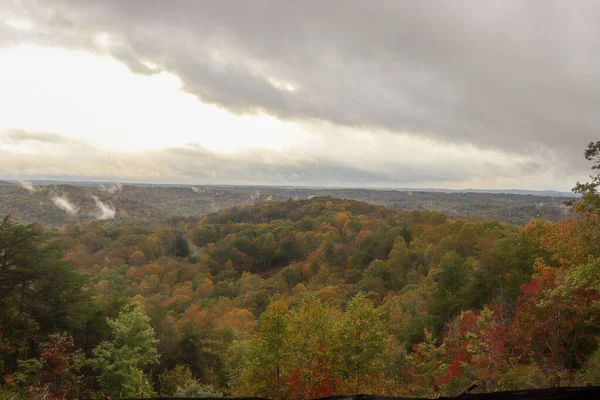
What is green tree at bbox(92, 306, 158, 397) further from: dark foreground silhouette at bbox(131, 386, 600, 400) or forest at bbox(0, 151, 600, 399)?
dark foreground silhouette at bbox(131, 386, 600, 400)

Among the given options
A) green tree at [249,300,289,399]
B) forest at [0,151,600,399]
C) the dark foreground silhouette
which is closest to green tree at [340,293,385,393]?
forest at [0,151,600,399]

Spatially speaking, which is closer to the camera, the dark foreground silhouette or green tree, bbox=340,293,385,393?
the dark foreground silhouette

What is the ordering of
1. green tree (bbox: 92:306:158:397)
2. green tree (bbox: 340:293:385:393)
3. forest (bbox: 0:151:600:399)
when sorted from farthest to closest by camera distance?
green tree (bbox: 92:306:158:397) → green tree (bbox: 340:293:385:393) → forest (bbox: 0:151:600:399)

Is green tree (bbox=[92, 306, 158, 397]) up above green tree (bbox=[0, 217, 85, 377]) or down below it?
below

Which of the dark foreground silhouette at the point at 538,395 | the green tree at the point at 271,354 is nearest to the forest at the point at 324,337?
the green tree at the point at 271,354

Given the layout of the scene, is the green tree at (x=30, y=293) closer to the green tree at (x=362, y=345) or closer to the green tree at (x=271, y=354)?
the green tree at (x=271, y=354)

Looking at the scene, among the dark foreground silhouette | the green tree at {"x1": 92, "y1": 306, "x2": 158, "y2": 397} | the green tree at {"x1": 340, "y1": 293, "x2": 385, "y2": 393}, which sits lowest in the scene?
the green tree at {"x1": 92, "y1": 306, "x2": 158, "y2": 397}

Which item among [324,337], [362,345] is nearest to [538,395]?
[362,345]

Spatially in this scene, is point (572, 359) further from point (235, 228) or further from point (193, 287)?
point (235, 228)
